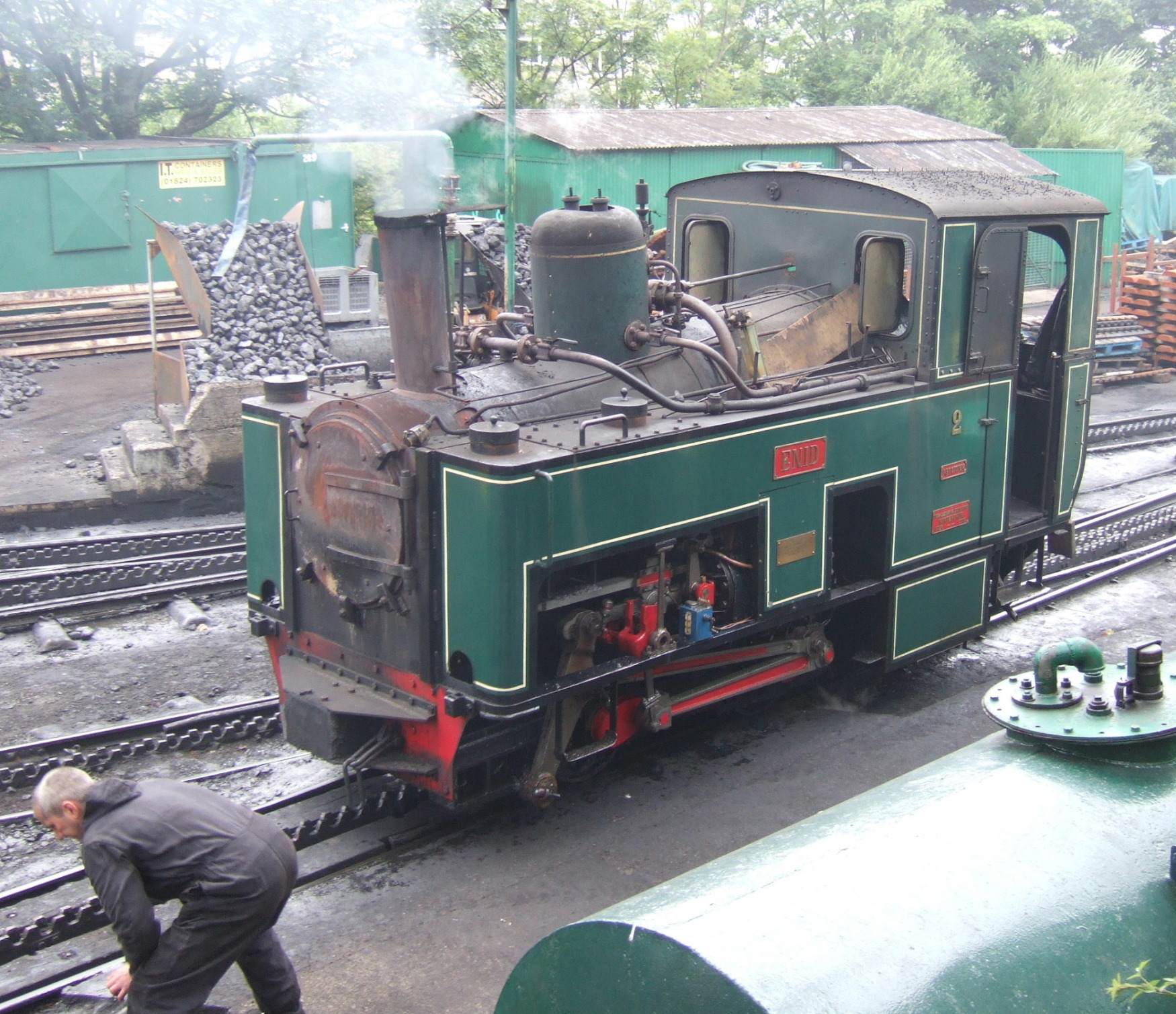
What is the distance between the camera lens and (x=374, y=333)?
44.7 ft

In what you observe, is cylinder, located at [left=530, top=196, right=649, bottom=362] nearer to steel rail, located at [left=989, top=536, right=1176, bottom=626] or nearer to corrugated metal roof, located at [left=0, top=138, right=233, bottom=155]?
steel rail, located at [left=989, top=536, right=1176, bottom=626]

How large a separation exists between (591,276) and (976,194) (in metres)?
2.33

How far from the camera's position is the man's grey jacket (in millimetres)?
3562

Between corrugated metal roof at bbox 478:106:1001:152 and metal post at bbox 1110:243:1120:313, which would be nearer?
corrugated metal roof at bbox 478:106:1001:152

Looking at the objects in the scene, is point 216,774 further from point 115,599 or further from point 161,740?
point 115,599

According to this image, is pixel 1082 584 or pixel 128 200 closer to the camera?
pixel 1082 584

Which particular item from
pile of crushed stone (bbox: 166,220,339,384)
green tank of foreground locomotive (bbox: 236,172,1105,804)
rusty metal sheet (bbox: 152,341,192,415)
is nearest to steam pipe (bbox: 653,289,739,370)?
green tank of foreground locomotive (bbox: 236,172,1105,804)

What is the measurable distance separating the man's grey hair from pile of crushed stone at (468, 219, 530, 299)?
12.1 meters

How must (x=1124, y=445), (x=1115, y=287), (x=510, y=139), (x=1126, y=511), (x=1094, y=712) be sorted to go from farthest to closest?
(x=1115, y=287) < (x=1124, y=445) < (x=510, y=139) < (x=1126, y=511) < (x=1094, y=712)

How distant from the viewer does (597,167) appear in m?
17.5

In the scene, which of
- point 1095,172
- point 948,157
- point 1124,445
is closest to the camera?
point 1124,445

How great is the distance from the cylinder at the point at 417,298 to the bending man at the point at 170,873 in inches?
86.3

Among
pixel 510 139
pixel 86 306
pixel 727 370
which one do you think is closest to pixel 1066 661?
pixel 727 370

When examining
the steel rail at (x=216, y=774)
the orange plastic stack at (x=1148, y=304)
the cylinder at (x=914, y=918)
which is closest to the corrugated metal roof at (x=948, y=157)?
the orange plastic stack at (x=1148, y=304)
